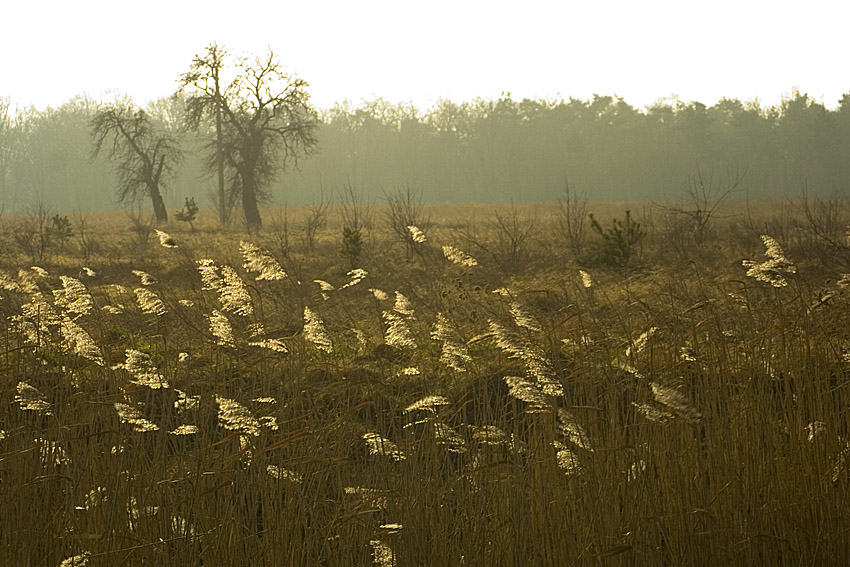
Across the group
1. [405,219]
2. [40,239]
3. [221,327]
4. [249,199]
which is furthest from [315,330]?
[249,199]

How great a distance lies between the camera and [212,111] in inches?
1184

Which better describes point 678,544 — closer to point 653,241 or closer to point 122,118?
point 653,241

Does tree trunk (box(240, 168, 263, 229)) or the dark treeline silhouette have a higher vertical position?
the dark treeline silhouette

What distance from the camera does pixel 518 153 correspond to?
67.8 metres

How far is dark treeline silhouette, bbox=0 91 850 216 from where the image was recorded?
6638cm

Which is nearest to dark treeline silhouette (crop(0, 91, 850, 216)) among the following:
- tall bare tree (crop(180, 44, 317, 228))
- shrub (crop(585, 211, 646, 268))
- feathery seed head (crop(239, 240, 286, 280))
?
tall bare tree (crop(180, 44, 317, 228))

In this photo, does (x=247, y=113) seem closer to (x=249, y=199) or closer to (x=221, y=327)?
(x=249, y=199)

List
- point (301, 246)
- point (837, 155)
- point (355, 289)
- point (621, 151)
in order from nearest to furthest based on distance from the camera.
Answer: point (355, 289)
point (301, 246)
point (837, 155)
point (621, 151)

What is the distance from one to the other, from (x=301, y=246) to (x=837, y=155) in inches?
2274

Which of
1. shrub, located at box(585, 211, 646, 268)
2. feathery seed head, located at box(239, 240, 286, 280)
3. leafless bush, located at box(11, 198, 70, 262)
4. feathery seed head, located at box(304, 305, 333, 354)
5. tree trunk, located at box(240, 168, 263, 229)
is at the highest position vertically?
tree trunk, located at box(240, 168, 263, 229)

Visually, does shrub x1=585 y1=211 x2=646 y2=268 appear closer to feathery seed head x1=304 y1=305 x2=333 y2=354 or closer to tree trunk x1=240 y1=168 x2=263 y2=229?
feathery seed head x1=304 y1=305 x2=333 y2=354

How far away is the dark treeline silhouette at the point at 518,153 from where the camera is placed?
6638 centimetres

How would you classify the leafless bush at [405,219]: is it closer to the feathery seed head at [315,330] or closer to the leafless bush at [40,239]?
the feathery seed head at [315,330]

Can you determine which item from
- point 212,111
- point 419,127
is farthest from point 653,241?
point 419,127
